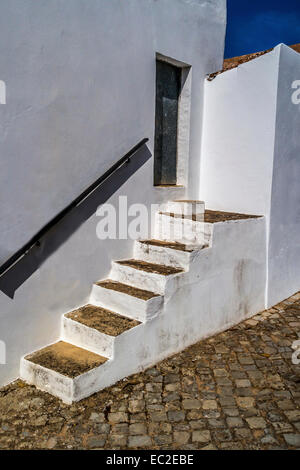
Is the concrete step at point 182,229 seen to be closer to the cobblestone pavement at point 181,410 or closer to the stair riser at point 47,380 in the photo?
the cobblestone pavement at point 181,410

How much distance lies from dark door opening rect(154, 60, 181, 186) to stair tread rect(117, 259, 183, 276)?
1295 mm

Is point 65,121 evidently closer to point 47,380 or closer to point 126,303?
point 126,303

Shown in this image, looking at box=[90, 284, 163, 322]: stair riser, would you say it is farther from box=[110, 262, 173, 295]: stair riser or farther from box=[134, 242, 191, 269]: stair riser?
box=[134, 242, 191, 269]: stair riser

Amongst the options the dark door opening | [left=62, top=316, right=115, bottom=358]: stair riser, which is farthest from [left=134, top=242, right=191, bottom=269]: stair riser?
[left=62, top=316, right=115, bottom=358]: stair riser

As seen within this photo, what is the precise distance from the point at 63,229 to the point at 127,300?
950 mm

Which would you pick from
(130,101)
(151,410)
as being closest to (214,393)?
(151,410)

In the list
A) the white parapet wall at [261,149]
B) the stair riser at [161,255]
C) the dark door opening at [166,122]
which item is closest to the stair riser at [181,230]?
the stair riser at [161,255]

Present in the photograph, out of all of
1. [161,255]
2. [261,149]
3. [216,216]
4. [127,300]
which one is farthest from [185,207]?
[127,300]

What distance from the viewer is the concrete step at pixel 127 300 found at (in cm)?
382

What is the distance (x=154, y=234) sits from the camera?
5.08m

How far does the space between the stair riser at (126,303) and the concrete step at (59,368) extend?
0.54 metres

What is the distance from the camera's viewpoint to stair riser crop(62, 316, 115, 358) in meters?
3.54

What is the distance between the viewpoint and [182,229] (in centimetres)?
477
